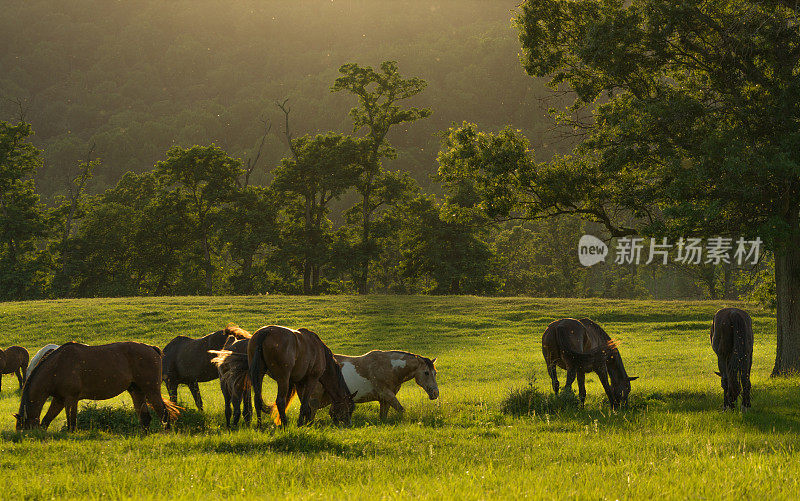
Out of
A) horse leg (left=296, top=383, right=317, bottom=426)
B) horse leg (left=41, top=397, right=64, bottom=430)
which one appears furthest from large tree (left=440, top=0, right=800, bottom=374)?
horse leg (left=41, top=397, right=64, bottom=430)

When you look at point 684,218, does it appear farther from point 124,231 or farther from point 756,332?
point 124,231

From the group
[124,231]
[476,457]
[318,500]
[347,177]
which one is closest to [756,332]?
[476,457]

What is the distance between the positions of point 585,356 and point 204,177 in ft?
194

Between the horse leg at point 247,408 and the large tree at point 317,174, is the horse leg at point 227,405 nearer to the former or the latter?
the horse leg at point 247,408

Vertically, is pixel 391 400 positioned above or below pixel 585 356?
below

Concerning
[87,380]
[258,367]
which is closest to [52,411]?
[87,380]

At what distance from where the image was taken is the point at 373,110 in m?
66.6

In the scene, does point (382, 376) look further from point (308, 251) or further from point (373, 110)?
point (373, 110)

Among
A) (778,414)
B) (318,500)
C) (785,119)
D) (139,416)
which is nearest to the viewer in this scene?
(318,500)

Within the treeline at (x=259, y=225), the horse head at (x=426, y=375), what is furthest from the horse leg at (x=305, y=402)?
the treeline at (x=259, y=225)

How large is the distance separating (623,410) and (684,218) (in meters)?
5.75

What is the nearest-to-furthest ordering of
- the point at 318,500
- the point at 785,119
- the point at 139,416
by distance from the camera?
the point at 318,500 → the point at 139,416 → the point at 785,119

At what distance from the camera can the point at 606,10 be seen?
18.3m

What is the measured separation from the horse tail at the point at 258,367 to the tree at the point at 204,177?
190 ft
